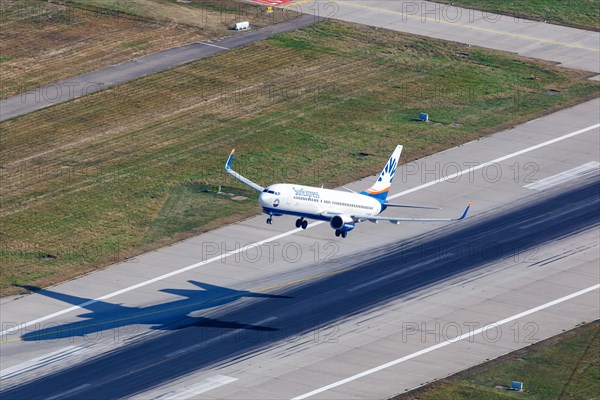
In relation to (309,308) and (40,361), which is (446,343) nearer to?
(309,308)

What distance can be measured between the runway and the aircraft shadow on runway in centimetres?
18

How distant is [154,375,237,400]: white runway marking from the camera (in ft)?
511

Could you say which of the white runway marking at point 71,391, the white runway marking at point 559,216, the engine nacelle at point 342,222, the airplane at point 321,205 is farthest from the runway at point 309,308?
the airplane at point 321,205

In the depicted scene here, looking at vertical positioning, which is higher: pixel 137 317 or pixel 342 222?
pixel 342 222

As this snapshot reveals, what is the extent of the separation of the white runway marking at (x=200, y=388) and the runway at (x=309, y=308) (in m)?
0.18

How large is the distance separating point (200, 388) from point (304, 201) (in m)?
20.9

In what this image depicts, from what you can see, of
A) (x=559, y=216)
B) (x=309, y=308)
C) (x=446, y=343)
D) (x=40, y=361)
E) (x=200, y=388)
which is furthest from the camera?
(x=559, y=216)

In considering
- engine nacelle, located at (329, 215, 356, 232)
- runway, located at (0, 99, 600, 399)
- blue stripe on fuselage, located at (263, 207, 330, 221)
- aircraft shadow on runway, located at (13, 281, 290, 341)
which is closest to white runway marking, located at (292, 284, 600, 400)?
runway, located at (0, 99, 600, 399)

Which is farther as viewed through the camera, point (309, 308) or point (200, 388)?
point (309, 308)

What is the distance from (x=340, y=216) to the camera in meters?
163

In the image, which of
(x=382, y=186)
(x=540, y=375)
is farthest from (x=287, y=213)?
(x=540, y=375)

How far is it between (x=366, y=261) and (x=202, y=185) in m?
26.8

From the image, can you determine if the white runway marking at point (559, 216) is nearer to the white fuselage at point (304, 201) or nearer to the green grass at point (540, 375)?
the green grass at point (540, 375)

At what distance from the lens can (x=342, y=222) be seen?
6407 inches
